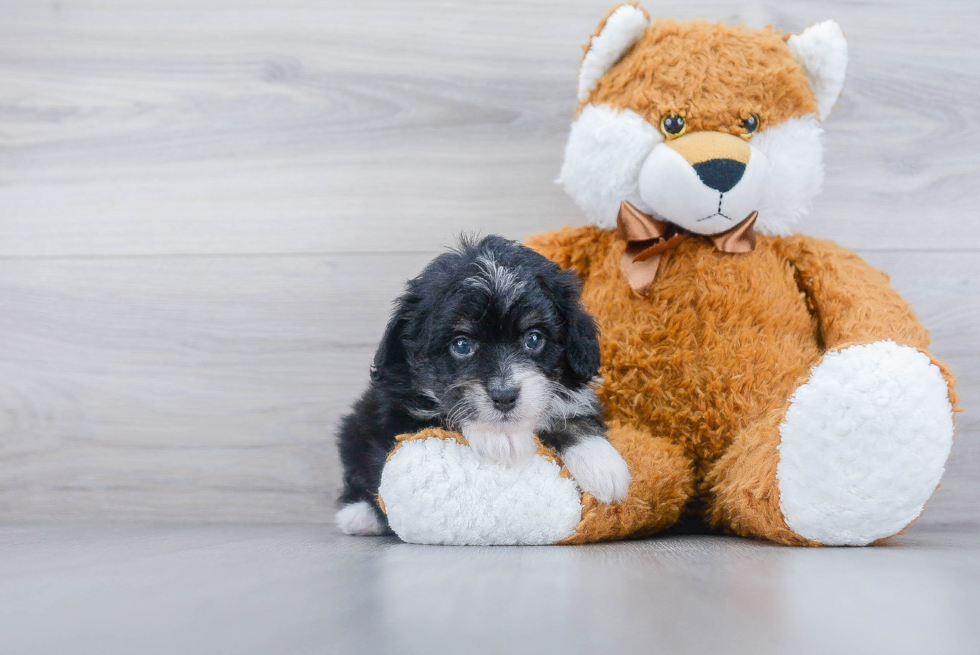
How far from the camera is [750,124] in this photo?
4.43 ft

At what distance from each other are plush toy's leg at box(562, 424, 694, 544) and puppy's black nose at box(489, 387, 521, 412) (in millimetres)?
201

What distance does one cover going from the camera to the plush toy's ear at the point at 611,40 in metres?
1.38

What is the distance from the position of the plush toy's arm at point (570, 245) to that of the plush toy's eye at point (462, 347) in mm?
421

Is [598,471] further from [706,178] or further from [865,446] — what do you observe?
[706,178]

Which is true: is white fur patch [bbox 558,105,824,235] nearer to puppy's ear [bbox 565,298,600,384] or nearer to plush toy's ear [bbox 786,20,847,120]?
plush toy's ear [bbox 786,20,847,120]

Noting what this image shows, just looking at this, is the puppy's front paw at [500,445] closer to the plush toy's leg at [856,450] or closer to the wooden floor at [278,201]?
the plush toy's leg at [856,450]

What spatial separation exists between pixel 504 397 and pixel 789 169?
2.40 ft

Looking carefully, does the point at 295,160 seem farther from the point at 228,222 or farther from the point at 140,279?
the point at 140,279

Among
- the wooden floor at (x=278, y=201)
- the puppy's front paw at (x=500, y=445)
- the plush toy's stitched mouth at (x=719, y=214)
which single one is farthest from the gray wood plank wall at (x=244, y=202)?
the puppy's front paw at (x=500, y=445)

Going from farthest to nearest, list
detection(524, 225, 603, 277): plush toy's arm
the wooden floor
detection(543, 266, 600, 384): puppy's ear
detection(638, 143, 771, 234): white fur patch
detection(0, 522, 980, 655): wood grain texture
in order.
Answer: the wooden floor → detection(524, 225, 603, 277): plush toy's arm → detection(638, 143, 771, 234): white fur patch → detection(543, 266, 600, 384): puppy's ear → detection(0, 522, 980, 655): wood grain texture

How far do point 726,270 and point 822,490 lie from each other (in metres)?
0.44

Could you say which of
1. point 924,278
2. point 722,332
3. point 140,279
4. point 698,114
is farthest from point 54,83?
point 924,278

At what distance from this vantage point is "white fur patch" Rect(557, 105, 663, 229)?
1.36 meters

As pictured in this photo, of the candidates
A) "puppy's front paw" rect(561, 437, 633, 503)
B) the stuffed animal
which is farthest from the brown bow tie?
"puppy's front paw" rect(561, 437, 633, 503)
